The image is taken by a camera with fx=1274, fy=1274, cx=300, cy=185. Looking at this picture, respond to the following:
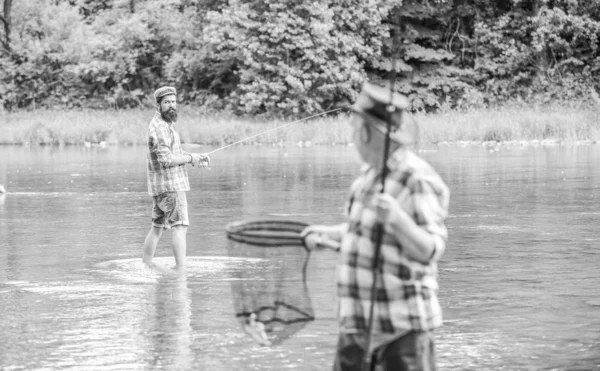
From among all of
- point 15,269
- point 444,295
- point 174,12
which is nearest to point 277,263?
point 444,295

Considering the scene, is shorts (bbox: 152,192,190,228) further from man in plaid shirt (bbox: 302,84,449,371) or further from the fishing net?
man in plaid shirt (bbox: 302,84,449,371)

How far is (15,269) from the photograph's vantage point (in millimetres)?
11812

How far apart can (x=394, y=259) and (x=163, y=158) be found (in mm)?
6844

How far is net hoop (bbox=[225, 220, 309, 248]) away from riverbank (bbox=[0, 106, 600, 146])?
108 feet

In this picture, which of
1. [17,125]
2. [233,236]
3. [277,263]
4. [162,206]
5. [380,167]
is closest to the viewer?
[380,167]

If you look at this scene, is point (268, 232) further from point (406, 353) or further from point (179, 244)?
point (179, 244)

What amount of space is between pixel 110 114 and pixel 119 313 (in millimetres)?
44839

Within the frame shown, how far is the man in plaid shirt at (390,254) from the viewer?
453 centimetres

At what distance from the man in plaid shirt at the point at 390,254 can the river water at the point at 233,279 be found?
2.57 feet

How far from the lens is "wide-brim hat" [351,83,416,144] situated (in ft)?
14.8

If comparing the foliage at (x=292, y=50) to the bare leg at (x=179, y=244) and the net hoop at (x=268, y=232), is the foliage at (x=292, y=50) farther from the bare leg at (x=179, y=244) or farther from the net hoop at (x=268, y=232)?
the net hoop at (x=268, y=232)

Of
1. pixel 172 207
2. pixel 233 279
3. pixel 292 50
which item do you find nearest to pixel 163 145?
pixel 172 207

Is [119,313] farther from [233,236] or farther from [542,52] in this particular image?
[542,52]

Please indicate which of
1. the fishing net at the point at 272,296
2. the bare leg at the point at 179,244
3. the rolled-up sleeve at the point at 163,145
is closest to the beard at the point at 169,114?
the rolled-up sleeve at the point at 163,145
